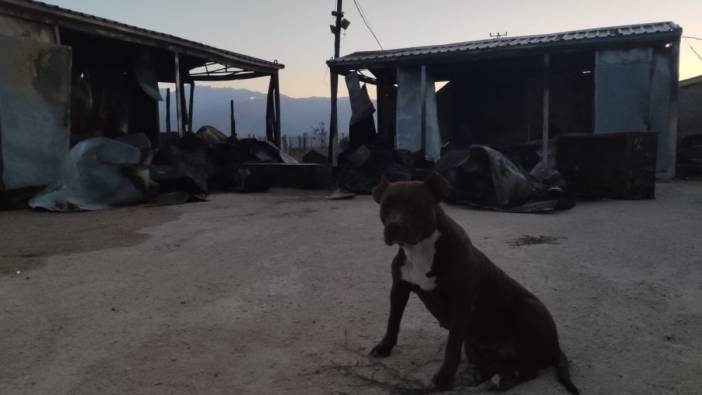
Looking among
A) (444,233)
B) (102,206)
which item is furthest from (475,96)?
(444,233)

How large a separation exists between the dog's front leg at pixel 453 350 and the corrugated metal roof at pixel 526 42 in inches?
416

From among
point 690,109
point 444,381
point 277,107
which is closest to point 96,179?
point 444,381

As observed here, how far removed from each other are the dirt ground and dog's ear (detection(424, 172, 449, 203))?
0.81 m

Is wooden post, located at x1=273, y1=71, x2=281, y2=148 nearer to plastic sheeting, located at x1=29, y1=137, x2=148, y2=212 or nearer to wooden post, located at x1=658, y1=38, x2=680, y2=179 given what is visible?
plastic sheeting, located at x1=29, y1=137, x2=148, y2=212

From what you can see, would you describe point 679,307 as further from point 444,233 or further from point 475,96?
point 475,96

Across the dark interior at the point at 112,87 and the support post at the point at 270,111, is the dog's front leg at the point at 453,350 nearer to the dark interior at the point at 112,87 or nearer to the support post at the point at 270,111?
the dark interior at the point at 112,87

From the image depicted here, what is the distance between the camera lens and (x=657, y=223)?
6.11 metres

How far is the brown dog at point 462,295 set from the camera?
83.6 inches

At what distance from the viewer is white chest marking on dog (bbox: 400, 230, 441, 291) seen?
86.0 inches

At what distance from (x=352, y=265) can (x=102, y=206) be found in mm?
5686

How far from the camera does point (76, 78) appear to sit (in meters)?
11.8

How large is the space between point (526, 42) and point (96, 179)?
30.7 ft

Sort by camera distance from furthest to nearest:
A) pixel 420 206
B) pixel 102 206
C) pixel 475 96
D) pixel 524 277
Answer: pixel 475 96, pixel 102 206, pixel 524 277, pixel 420 206

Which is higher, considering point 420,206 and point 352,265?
point 420,206
